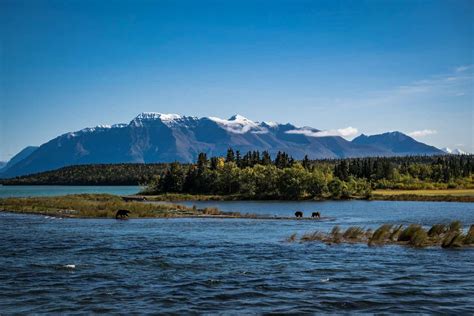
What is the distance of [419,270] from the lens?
29.0 meters

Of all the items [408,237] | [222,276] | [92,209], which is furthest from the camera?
[92,209]

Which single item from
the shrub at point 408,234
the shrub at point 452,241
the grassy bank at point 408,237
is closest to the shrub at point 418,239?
the grassy bank at point 408,237

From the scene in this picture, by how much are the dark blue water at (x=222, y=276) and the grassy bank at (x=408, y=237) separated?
1879 millimetres

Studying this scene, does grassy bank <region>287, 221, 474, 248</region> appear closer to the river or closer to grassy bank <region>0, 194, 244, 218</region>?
the river

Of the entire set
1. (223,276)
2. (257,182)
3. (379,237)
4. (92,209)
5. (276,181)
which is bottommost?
(223,276)

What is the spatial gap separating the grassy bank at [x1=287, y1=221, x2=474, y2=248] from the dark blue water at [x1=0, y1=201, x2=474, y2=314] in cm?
188

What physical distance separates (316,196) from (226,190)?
105 ft

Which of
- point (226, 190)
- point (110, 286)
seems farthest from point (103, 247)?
point (226, 190)

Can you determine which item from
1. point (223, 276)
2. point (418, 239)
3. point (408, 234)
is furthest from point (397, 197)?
point (223, 276)

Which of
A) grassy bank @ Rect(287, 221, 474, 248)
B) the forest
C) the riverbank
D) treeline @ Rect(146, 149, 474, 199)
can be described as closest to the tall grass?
grassy bank @ Rect(287, 221, 474, 248)

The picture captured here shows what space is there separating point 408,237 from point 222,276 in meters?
20.2

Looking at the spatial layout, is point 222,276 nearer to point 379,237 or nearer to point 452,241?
point 379,237

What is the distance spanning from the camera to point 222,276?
2748 cm

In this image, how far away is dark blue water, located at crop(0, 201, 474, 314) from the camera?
21.5m
